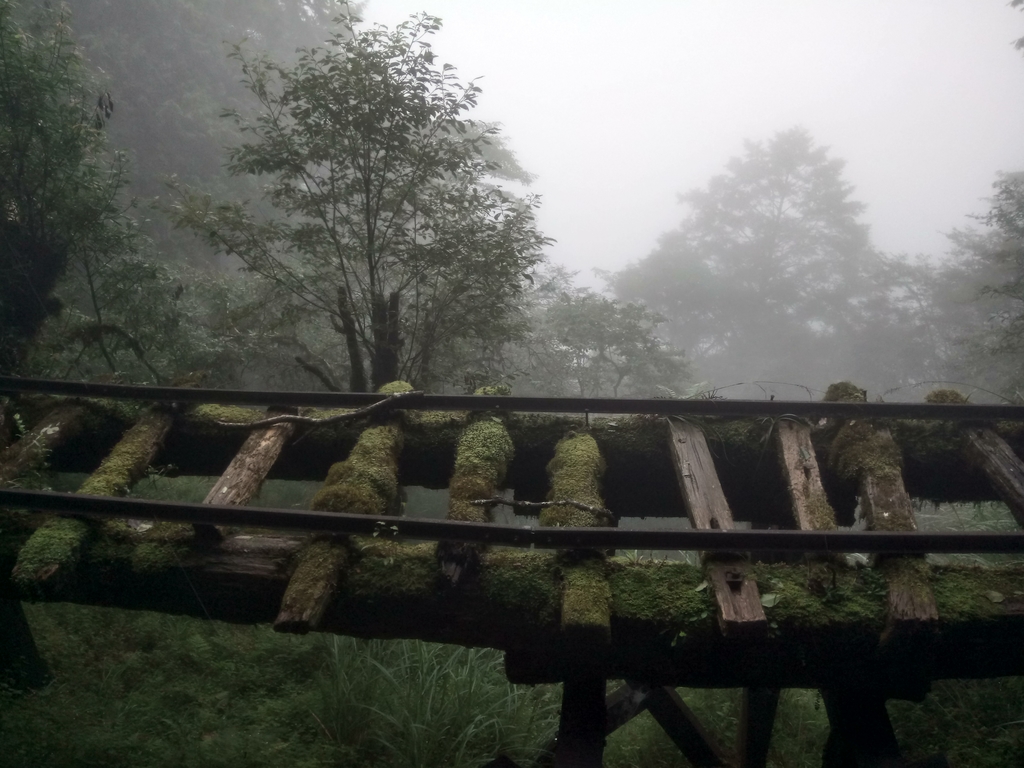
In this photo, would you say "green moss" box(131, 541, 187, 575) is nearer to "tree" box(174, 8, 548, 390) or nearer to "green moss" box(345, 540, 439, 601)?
"green moss" box(345, 540, 439, 601)

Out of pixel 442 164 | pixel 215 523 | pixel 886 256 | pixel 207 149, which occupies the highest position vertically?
pixel 886 256

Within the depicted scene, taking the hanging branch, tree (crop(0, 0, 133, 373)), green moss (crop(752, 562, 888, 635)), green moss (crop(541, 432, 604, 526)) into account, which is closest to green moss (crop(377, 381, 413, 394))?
green moss (crop(541, 432, 604, 526))

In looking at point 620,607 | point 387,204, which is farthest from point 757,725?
point 387,204

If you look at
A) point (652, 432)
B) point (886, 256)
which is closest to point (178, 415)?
point (652, 432)

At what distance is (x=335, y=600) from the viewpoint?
10.4 ft

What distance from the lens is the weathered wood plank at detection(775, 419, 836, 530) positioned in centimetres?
341

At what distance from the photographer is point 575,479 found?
3857 mm

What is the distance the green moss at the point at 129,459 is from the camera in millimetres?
3881

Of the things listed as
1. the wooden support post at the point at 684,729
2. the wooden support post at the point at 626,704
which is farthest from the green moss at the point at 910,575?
the wooden support post at the point at 684,729

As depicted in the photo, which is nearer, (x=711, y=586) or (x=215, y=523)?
(x=711, y=586)

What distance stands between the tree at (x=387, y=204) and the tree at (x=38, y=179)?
1.24 m

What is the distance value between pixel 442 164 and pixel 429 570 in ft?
21.0

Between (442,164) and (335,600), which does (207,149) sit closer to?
(442,164)

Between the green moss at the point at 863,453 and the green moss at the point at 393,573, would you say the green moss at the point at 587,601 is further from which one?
the green moss at the point at 863,453
